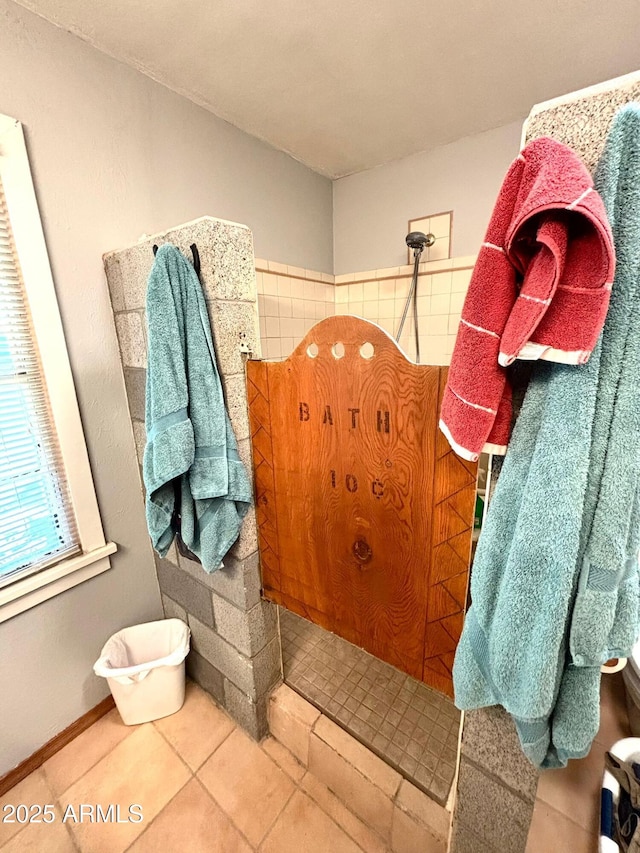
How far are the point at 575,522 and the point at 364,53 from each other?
1570mm

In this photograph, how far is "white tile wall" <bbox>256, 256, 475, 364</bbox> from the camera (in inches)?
70.2

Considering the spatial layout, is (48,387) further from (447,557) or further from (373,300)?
(373,300)

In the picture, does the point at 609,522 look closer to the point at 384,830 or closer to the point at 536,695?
the point at 536,695

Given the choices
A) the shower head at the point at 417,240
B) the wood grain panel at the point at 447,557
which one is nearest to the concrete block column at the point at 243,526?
the wood grain panel at the point at 447,557

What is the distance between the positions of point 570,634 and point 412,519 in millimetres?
342

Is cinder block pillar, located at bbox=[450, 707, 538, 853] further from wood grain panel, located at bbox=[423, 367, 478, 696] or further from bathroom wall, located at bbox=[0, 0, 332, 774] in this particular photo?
bathroom wall, located at bbox=[0, 0, 332, 774]

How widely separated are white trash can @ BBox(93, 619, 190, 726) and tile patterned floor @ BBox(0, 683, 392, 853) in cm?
9

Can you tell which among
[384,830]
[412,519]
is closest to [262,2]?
[412,519]

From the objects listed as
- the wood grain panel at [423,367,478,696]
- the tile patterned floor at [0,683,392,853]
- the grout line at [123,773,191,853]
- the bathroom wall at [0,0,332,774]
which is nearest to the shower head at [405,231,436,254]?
the bathroom wall at [0,0,332,774]

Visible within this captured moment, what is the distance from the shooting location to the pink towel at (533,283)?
393 millimetres

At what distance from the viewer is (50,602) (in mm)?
1206

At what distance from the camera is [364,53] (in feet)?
3.79

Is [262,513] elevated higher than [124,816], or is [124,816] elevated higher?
[262,513]

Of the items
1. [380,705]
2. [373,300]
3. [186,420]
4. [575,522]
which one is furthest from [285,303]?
[380,705]
